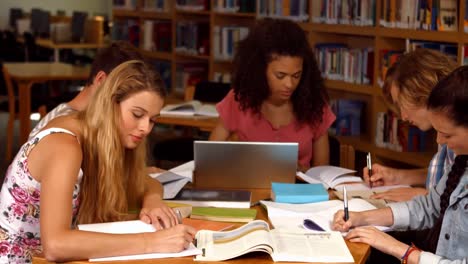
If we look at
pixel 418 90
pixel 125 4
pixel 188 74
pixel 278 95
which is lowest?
pixel 188 74

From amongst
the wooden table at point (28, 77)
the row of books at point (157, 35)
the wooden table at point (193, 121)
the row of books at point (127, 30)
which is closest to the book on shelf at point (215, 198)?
the wooden table at point (193, 121)

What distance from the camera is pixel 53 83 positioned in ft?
34.6

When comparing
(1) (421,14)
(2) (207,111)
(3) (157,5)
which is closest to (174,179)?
(2) (207,111)

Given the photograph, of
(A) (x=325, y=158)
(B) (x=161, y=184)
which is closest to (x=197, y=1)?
(A) (x=325, y=158)

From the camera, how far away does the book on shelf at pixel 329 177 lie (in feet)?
10.3

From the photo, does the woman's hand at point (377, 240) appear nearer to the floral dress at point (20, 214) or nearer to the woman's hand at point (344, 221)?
the woman's hand at point (344, 221)

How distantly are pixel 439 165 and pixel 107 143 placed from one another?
126 cm

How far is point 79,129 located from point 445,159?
1.34 m

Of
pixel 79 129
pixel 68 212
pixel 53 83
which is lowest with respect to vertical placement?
pixel 53 83

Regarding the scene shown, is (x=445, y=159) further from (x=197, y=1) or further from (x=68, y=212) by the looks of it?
(x=197, y=1)

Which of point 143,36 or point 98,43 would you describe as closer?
point 143,36

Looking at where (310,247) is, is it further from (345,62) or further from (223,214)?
(345,62)

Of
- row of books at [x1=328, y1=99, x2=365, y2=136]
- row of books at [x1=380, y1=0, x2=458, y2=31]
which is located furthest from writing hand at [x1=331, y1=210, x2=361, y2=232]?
row of books at [x1=328, y1=99, x2=365, y2=136]

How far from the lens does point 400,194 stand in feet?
9.64
